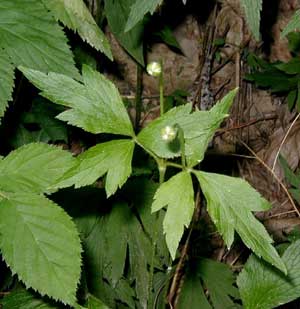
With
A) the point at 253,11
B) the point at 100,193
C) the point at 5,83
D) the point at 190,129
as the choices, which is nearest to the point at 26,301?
the point at 100,193

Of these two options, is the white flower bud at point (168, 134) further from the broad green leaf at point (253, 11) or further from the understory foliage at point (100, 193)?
the broad green leaf at point (253, 11)

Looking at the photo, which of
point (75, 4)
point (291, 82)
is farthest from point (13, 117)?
point (291, 82)

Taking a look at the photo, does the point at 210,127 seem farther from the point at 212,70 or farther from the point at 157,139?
the point at 212,70

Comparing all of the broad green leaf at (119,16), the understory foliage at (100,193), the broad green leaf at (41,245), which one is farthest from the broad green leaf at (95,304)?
the broad green leaf at (119,16)

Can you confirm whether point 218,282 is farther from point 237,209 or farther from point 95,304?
point 237,209

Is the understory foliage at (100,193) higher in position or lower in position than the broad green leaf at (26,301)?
higher

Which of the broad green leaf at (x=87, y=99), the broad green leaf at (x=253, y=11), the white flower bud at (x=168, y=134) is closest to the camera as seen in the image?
the white flower bud at (x=168, y=134)
